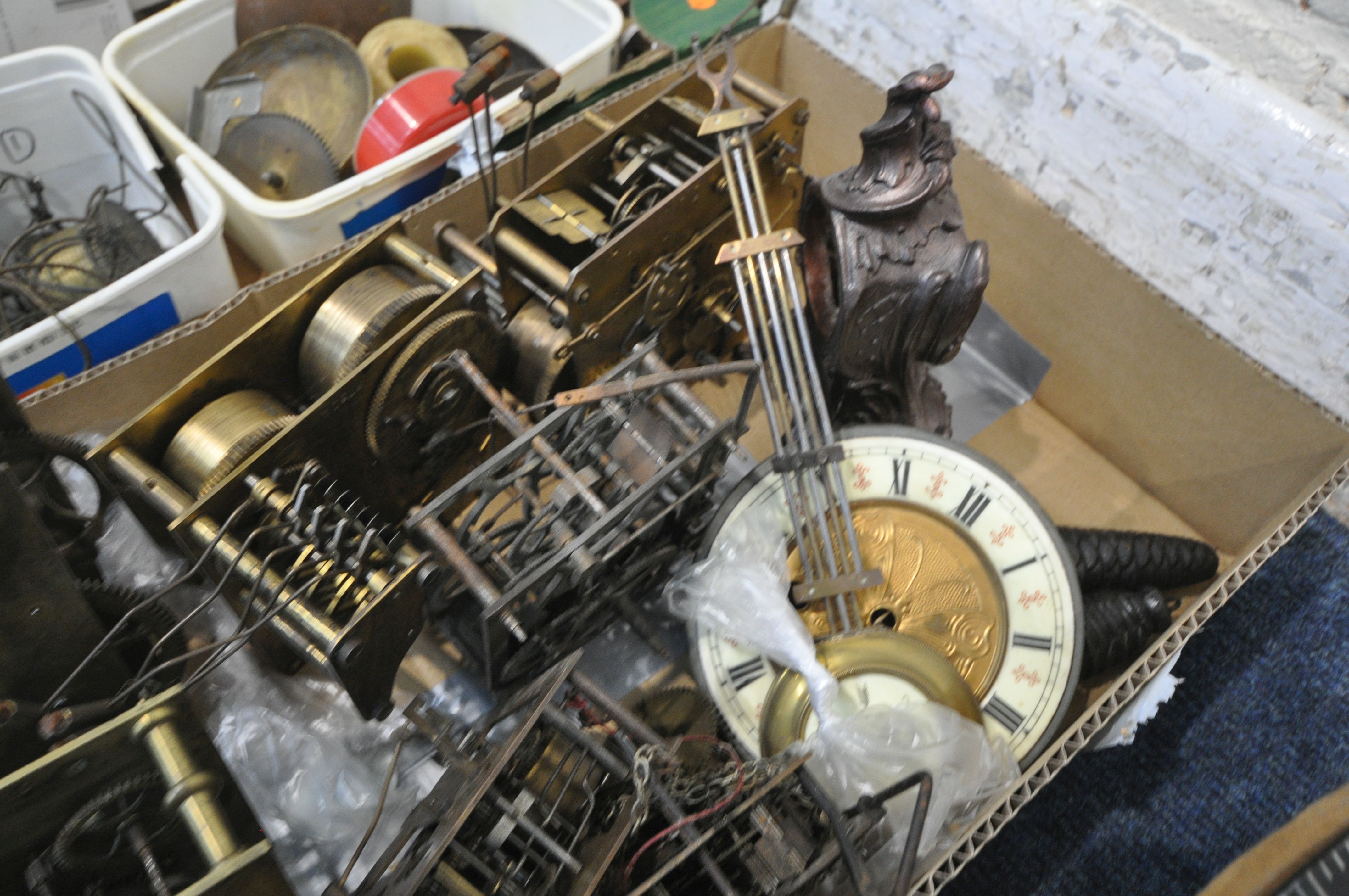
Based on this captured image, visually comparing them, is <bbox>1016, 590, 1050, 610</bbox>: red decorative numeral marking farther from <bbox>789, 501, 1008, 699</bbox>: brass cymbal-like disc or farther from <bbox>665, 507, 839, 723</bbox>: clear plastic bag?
<bbox>665, 507, 839, 723</bbox>: clear plastic bag

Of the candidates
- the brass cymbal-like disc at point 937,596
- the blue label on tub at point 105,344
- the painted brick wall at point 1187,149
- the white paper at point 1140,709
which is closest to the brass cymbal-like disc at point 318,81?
the blue label on tub at point 105,344

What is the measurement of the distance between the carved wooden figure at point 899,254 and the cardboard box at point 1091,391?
51cm

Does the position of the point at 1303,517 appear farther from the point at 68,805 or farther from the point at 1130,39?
the point at 68,805

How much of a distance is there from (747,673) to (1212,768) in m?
1.00

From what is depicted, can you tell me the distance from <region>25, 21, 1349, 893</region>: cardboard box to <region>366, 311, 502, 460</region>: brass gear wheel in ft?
1.52

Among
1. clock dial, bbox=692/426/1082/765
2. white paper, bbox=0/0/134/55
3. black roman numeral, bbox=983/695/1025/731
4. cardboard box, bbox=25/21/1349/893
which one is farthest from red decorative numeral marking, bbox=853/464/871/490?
white paper, bbox=0/0/134/55

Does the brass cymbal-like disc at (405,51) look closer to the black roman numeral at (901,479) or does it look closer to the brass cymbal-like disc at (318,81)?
the brass cymbal-like disc at (318,81)

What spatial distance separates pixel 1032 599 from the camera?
1.55 m

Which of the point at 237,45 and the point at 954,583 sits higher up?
the point at 237,45

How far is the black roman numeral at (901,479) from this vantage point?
161 cm

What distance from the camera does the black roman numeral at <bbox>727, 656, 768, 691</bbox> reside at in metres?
1.54

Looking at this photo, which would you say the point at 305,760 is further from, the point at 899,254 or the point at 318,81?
the point at 318,81

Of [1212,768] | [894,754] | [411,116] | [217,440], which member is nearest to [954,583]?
[894,754]

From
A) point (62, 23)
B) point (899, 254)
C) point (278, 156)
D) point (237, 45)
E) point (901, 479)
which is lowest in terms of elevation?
point (901, 479)
